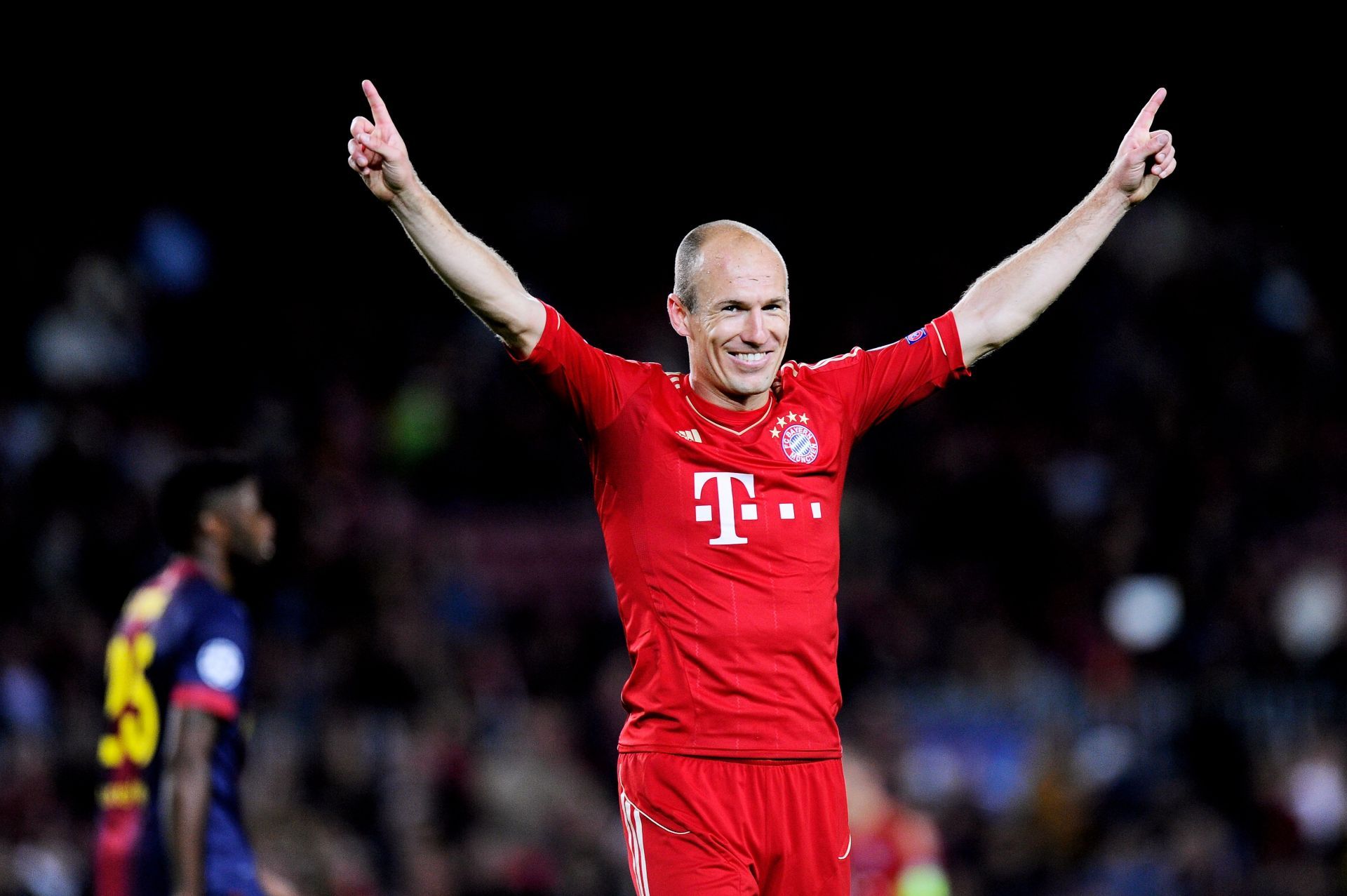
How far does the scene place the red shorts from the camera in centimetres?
434

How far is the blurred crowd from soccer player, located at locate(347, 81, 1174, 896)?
183 inches

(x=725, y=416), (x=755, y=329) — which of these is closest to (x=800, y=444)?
(x=725, y=416)

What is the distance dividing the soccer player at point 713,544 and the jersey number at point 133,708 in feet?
6.79

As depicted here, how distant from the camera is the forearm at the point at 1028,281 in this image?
199 inches

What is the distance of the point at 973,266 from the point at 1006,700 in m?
6.25

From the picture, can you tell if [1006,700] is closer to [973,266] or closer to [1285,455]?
[1285,455]

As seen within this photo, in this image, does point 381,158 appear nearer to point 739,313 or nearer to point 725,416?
point 739,313

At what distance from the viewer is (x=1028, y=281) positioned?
5.06 metres

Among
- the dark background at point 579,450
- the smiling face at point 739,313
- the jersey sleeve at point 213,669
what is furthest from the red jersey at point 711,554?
the dark background at point 579,450

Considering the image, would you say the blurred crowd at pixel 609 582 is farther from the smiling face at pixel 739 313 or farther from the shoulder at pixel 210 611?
the smiling face at pixel 739 313

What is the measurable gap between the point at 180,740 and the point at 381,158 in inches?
93.9

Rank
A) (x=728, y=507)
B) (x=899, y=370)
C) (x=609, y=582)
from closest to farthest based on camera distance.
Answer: (x=728, y=507)
(x=899, y=370)
(x=609, y=582)

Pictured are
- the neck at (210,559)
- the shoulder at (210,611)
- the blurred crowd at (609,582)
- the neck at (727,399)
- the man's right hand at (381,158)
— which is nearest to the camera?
the man's right hand at (381,158)

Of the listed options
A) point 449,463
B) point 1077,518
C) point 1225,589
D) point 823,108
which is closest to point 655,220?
point 823,108
